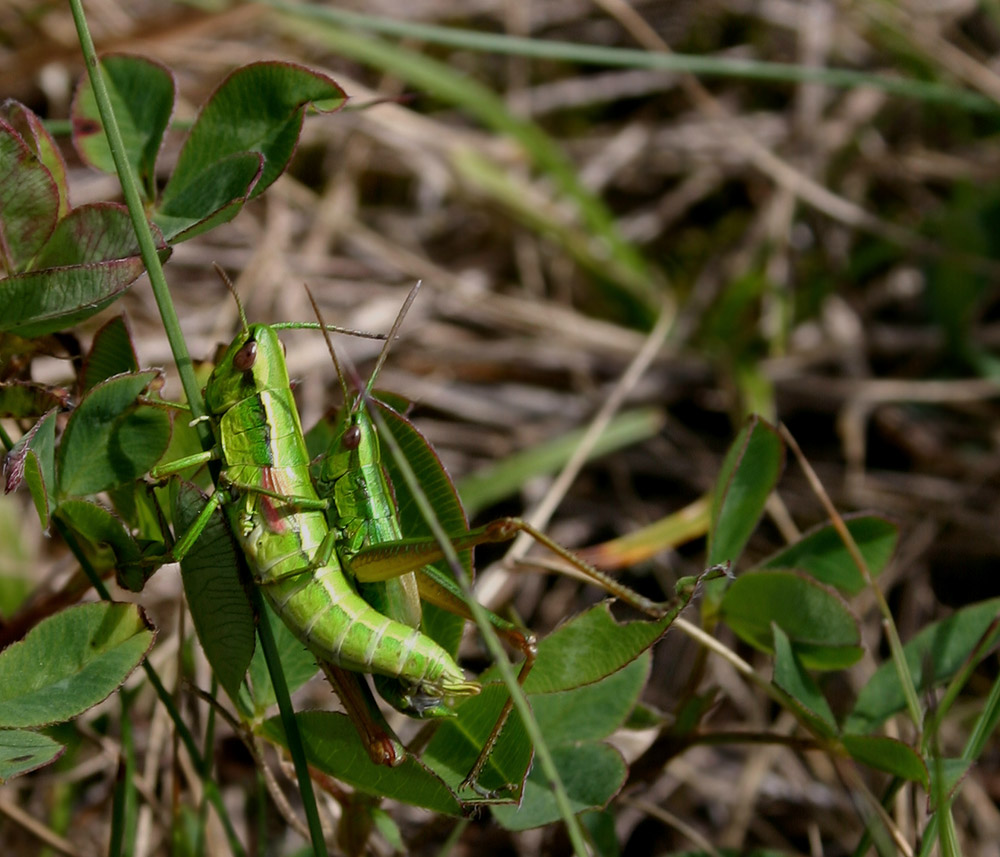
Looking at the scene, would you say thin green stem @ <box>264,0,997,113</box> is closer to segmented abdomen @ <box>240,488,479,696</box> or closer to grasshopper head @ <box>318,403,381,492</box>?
grasshopper head @ <box>318,403,381,492</box>

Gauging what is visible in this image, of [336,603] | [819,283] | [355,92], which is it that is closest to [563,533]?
[819,283]

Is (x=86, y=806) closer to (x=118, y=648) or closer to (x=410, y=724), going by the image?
(x=410, y=724)

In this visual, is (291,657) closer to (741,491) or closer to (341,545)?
(341,545)

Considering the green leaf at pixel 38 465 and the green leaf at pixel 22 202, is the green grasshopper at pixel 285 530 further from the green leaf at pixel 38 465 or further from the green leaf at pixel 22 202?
the green leaf at pixel 22 202

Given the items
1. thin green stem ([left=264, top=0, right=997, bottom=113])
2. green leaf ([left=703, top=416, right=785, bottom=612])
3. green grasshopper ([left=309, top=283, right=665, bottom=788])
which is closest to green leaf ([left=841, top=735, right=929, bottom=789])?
green leaf ([left=703, top=416, right=785, bottom=612])

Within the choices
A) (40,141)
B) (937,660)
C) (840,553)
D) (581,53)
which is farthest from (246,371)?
(581,53)
